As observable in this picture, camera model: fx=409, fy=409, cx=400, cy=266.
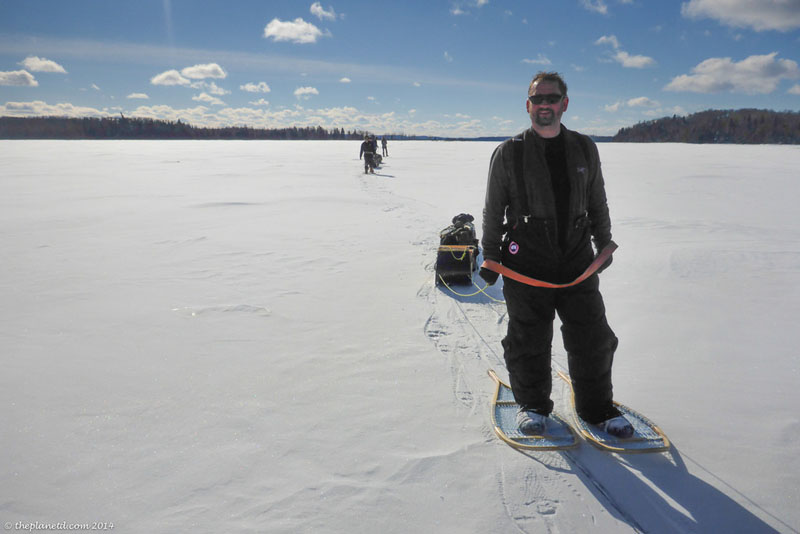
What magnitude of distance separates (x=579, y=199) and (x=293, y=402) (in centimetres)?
215

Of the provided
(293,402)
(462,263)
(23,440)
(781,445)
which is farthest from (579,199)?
(23,440)

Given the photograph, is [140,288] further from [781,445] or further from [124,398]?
[781,445]

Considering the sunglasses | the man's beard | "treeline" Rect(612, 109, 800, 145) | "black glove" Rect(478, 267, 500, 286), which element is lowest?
"black glove" Rect(478, 267, 500, 286)

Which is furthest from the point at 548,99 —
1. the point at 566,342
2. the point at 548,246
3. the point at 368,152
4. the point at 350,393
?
the point at 368,152

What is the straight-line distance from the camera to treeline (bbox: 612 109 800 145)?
86188 millimetres

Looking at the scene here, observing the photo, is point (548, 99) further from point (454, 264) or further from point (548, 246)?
point (454, 264)

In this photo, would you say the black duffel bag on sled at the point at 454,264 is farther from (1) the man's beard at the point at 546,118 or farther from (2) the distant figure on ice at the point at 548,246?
(1) the man's beard at the point at 546,118

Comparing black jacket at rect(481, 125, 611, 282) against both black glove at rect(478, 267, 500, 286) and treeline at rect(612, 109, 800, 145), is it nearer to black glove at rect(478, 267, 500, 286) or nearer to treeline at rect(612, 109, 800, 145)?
black glove at rect(478, 267, 500, 286)

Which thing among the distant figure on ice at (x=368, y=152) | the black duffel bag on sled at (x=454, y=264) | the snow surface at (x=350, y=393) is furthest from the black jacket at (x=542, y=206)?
the distant figure on ice at (x=368, y=152)

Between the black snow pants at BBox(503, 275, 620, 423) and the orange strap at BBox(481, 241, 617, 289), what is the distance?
0.05 meters

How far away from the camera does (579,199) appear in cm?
216
